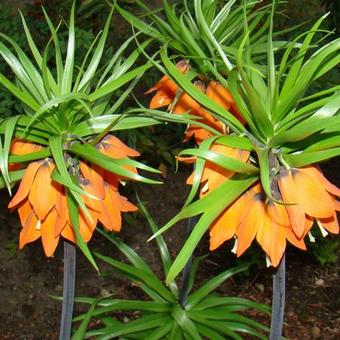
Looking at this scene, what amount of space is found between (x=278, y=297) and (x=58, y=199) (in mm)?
347

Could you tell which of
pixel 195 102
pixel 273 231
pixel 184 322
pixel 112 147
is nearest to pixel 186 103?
pixel 195 102

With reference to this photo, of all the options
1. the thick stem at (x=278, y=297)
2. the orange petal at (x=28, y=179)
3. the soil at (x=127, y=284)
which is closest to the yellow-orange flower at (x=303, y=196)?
the thick stem at (x=278, y=297)

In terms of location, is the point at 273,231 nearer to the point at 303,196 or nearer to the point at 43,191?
the point at 303,196

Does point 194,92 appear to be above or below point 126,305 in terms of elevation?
Result: above

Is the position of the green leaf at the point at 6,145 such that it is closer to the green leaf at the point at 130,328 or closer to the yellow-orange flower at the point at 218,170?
the yellow-orange flower at the point at 218,170

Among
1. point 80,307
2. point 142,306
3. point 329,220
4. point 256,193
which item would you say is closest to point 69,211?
point 256,193

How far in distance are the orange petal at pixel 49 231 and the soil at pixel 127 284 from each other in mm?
1477

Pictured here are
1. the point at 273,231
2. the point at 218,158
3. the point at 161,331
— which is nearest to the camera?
the point at 218,158

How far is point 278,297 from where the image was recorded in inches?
44.0

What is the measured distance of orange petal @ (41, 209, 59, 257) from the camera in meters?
1.09

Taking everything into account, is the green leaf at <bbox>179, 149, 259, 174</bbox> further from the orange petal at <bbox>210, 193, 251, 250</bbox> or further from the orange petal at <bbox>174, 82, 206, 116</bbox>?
the orange petal at <bbox>174, 82, 206, 116</bbox>

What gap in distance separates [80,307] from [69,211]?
1620 mm

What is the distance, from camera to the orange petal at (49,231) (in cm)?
109

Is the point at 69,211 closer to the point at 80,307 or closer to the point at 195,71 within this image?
the point at 195,71
